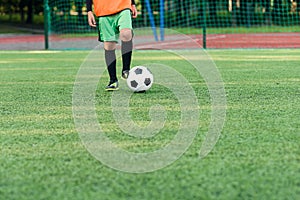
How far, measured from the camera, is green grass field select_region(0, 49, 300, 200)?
227 centimetres

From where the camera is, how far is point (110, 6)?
18.5ft

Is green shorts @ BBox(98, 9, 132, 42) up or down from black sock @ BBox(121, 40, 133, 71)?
up

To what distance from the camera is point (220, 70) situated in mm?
7863

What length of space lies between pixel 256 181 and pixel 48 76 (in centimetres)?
536

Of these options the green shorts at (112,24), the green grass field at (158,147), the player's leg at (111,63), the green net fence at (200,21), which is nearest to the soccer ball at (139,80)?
the green grass field at (158,147)

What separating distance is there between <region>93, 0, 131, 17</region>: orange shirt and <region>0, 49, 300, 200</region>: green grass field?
0.70 meters

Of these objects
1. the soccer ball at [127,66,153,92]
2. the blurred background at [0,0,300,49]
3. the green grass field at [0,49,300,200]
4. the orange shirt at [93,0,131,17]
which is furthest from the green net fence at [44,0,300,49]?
the green grass field at [0,49,300,200]

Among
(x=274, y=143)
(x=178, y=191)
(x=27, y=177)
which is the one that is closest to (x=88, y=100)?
(x=274, y=143)

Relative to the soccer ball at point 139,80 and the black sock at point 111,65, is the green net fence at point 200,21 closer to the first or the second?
the black sock at point 111,65

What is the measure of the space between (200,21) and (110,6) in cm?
1524

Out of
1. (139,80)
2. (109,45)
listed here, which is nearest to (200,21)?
(109,45)

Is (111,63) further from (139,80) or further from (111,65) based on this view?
(139,80)

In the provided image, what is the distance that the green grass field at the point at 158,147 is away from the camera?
2.27 meters

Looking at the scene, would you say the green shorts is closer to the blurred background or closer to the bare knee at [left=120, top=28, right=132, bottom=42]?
the bare knee at [left=120, top=28, right=132, bottom=42]
